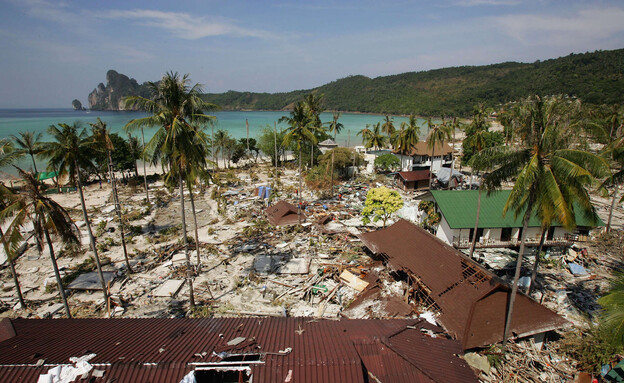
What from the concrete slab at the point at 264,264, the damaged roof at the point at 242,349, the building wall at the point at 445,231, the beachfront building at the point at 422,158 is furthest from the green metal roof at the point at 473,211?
the beachfront building at the point at 422,158

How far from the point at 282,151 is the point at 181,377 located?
4783 cm

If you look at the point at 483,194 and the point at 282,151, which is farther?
the point at 282,151

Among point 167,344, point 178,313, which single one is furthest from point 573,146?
point 178,313

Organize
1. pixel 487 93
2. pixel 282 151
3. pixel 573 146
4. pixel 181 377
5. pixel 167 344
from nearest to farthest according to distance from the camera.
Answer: pixel 181 377 → pixel 167 344 → pixel 573 146 → pixel 282 151 → pixel 487 93

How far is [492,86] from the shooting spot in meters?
128

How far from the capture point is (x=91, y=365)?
705 cm

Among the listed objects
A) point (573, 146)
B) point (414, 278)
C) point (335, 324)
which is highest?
→ point (573, 146)

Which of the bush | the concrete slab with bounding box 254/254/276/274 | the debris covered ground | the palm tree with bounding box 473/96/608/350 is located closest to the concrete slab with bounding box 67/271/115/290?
the debris covered ground

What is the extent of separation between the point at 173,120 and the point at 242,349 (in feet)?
31.7

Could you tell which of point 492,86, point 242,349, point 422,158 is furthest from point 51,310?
point 492,86

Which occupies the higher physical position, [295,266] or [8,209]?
[8,209]

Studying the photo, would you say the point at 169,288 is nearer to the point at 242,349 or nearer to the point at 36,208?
the point at 36,208

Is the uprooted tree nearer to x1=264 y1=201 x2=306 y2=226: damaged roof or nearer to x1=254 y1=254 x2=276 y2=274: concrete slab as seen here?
x1=264 y1=201 x2=306 y2=226: damaged roof

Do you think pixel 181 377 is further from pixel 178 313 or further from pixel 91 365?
pixel 178 313
